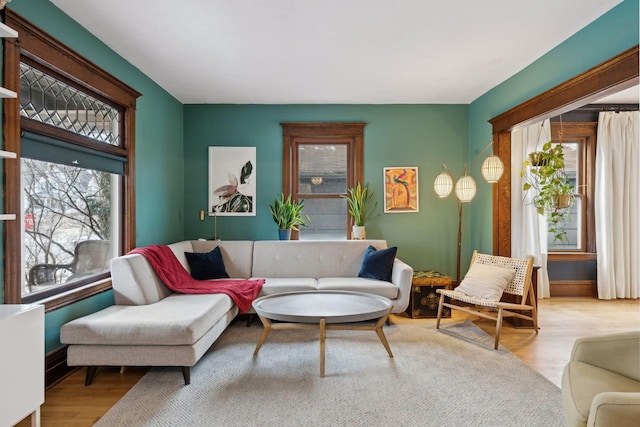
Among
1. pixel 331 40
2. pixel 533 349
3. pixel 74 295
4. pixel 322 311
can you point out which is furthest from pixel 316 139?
pixel 533 349

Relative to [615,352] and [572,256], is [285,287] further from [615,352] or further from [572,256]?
[572,256]

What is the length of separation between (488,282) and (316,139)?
9.27ft

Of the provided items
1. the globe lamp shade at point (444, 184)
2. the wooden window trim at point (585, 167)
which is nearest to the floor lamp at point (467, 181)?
the globe lamp shade at point (444, 184)

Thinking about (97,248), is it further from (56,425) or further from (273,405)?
(273,405)

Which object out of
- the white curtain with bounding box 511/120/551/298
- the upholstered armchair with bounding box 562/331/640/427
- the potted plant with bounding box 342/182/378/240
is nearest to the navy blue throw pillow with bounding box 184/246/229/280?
the potted plant with bounding box 342/182/378/240

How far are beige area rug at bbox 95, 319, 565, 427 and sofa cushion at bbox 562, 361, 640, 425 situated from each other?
545 millimetres

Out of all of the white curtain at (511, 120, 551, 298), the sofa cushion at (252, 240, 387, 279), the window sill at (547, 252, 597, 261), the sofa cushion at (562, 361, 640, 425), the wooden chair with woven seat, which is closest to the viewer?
the sofa cushion at (562, 361, 640, 425)

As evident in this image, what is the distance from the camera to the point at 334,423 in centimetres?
220

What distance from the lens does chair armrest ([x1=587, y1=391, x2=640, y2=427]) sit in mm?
1383

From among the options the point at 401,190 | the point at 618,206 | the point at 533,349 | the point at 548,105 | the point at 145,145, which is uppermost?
the point at 548,105

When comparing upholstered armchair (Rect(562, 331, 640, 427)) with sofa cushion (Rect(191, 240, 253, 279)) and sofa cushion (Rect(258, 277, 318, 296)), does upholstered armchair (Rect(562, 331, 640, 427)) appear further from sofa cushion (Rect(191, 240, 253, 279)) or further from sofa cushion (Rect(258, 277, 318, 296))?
sofa cushion (Rect(191, 240, 253, 279))

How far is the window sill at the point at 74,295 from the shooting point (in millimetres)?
2722

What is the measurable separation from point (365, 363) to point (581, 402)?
5.52ft

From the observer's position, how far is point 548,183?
4781 mm
